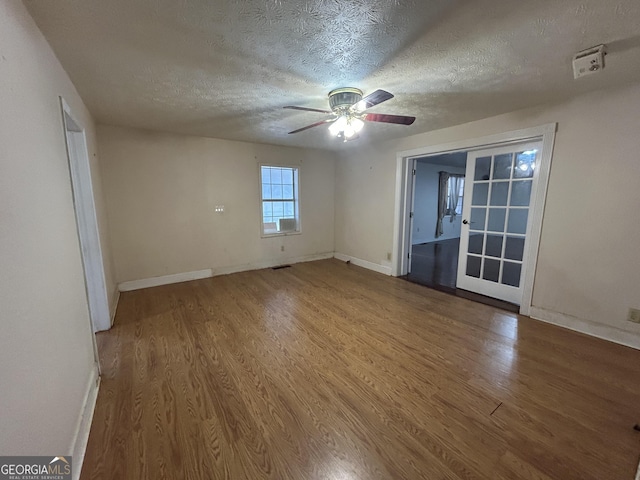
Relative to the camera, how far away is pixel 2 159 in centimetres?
98

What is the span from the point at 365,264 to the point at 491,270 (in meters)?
2.15

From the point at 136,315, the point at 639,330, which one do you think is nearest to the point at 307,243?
the point at 136,315

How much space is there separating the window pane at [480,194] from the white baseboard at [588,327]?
1.43 meters

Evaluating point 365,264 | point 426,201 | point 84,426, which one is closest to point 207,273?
point 365,264

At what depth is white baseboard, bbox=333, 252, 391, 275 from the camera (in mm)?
4692

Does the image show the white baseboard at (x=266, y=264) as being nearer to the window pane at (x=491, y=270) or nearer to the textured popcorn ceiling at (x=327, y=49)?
the textured popcorn ceiling at (x=327, y=49)

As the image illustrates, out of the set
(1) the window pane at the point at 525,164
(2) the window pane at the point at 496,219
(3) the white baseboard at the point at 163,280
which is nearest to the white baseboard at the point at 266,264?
(3) the white baseboard at the point at 163,280

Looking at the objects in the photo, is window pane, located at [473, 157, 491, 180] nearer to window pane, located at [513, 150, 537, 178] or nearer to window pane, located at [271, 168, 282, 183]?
window pane, located at [513, 150, 537, 178]

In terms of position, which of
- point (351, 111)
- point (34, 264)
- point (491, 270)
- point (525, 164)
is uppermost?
point (351, 111)

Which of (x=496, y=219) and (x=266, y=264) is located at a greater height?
(x=496, y=219)

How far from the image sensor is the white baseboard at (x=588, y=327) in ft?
7.84

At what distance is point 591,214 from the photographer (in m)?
2.54

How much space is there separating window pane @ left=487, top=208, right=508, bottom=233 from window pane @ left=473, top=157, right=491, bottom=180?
0.46 metres

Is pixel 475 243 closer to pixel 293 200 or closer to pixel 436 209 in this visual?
pixel 293 200
